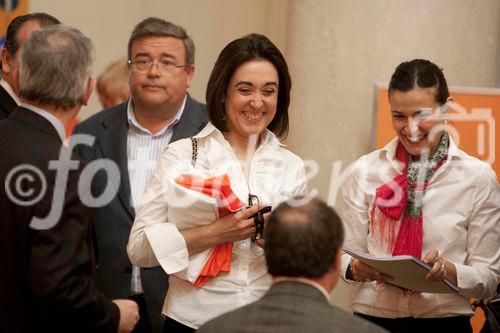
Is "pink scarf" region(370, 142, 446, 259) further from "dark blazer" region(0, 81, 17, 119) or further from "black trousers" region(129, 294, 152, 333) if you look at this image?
"dark blazer" region(0, 81, 17, 119)

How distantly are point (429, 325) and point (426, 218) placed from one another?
1.38 feet

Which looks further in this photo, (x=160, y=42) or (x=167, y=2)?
(x=167, y=2)

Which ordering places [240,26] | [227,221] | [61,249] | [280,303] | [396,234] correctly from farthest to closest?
[240,26] → [396,234] → [227,221] → [61,249] → [280,303]

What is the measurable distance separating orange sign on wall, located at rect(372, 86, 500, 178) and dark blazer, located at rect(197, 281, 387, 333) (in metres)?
2.70

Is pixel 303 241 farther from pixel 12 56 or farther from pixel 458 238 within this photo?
pixel 12 56

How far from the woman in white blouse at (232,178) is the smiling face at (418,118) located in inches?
17.7

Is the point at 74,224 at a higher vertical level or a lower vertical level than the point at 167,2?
lower

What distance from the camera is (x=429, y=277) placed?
11.0 ft

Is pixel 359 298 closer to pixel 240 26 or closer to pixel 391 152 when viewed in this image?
pixel 391 152

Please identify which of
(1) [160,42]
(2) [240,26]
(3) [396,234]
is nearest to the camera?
(3) [396,234]

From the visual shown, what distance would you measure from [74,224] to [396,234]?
1432 mm

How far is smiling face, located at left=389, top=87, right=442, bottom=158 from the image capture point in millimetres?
3639

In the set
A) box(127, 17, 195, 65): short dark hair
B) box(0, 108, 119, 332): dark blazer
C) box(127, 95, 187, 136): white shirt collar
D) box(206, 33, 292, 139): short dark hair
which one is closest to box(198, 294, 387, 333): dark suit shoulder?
box(0, 108, 119, 332): dark blazer

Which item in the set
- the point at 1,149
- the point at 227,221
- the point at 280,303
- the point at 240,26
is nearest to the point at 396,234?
the point at 227,221
